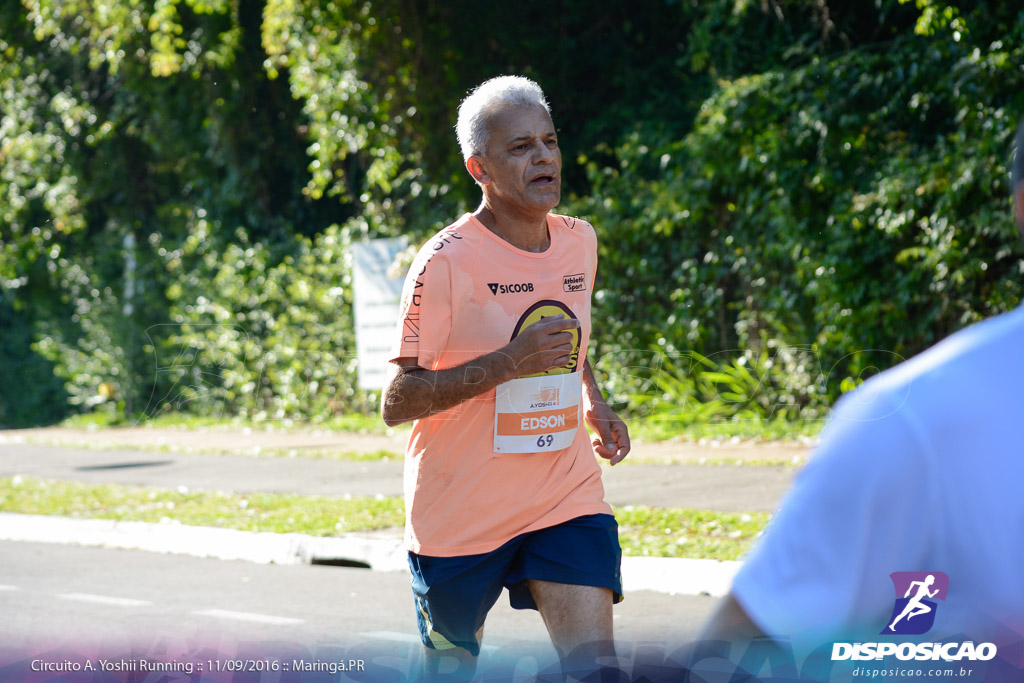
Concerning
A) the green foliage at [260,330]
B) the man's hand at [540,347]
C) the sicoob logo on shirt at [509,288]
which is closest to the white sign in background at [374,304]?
the green foliage at [260,330]

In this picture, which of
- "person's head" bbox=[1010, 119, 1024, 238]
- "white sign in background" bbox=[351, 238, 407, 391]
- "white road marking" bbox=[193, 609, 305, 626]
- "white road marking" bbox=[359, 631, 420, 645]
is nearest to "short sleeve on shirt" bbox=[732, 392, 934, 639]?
"person's head" bbox=[1010, 119, 1024, 238]

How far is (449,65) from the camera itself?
15172 millimetres

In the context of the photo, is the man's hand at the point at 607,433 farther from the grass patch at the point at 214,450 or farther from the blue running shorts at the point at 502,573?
the grass patch at the point at 214,450

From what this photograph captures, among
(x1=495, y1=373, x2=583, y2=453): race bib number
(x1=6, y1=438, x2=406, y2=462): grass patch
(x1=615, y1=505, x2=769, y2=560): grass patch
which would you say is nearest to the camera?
(x1=495, y1=373, x2=583, y2=453): race bib number

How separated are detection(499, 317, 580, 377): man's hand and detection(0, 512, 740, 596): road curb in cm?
357

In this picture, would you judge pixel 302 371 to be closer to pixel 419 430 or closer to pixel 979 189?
pixel 979 189

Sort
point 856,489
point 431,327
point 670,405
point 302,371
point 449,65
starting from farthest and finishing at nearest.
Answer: point 302,371, point 449,65, point 670,405, point 431,327, point 856,489

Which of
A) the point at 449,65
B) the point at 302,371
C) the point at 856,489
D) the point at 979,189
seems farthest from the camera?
the point at 302,371

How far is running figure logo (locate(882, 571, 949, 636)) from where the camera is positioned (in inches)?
38.3

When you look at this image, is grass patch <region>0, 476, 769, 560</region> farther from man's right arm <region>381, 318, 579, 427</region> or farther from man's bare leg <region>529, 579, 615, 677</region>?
man's right arm <region>381, 318, 579, 427</region>

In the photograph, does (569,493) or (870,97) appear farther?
(870,97)

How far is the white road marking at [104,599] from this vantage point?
668 cm

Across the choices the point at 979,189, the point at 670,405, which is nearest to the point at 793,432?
the point at 670,405

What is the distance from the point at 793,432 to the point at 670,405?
182 centimetres
